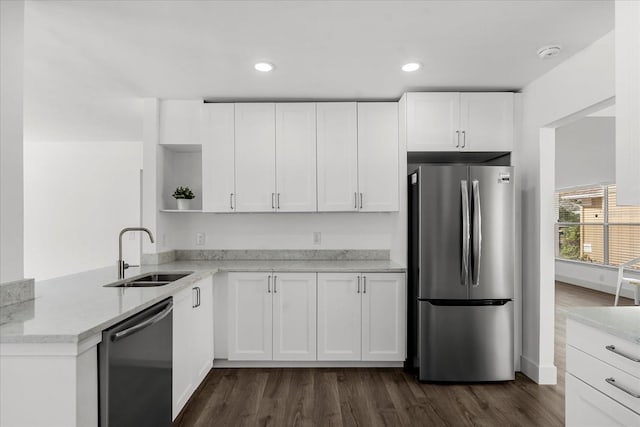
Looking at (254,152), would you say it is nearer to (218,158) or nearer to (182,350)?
(218,158)

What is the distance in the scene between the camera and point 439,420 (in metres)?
2.46

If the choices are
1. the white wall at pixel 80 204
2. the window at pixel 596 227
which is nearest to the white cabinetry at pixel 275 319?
the white wall at pixel 80 204

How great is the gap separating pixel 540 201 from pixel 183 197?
3.14m

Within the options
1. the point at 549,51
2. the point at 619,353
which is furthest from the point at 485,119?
the point at 619,353

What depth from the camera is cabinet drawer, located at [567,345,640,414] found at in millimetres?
1399

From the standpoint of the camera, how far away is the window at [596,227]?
644 centimetres

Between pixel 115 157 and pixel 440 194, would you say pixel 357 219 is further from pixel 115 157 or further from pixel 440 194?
pixel 115 157

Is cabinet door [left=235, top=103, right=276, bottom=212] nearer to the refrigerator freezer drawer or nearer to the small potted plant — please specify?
the small potted plant

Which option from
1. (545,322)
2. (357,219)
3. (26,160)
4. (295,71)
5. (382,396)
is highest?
(295,71)

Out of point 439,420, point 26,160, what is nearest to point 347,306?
point 439,420

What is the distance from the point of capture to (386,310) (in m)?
3.25

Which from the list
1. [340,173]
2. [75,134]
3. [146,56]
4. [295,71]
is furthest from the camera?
[75,134]

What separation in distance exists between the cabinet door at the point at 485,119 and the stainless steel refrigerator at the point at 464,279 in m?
0.40

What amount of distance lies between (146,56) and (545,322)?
11.9 ft
